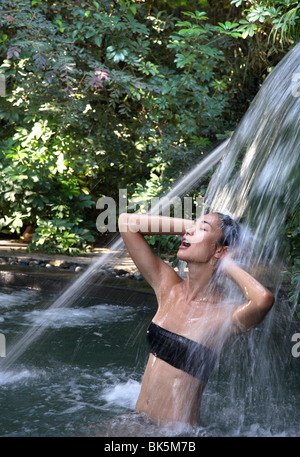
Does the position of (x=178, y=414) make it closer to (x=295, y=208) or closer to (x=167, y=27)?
(x=295, y=208)

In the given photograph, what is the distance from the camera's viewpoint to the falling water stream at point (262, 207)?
3656 mm

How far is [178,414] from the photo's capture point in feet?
9.25

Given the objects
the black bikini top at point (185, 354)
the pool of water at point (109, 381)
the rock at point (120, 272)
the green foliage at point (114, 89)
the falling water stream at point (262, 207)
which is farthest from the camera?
the rock at point (120, 272)

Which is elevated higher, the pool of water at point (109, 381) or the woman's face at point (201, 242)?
the woman's face at point (201, 242)

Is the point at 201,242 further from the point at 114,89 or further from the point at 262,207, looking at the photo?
the point at 114,89

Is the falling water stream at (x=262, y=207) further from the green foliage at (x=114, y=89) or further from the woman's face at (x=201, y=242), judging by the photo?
the green foliage at (x=114, y=89)

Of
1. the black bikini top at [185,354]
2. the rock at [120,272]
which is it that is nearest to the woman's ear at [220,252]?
the black bikini top at [185,354]

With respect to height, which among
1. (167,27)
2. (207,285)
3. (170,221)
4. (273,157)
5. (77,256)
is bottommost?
(77,256)

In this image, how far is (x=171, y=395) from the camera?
282 cm

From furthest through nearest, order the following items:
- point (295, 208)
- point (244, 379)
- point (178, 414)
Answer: point (244, 379) < point (295, 208) < point (178, 414)

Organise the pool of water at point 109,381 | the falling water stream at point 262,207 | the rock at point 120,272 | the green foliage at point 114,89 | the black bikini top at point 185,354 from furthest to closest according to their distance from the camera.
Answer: the rock at point 120,272
the green foliage at point 114,89
the falling water stream at point 262,207
the pool of water at point 109,381
the black bikini top at point 185,354

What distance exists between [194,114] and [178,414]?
470cm

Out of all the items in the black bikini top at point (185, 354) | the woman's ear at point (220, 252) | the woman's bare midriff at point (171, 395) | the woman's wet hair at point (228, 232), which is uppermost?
the woman's wet hair at point (228, 232)

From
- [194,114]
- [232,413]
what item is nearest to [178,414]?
[232,413]
